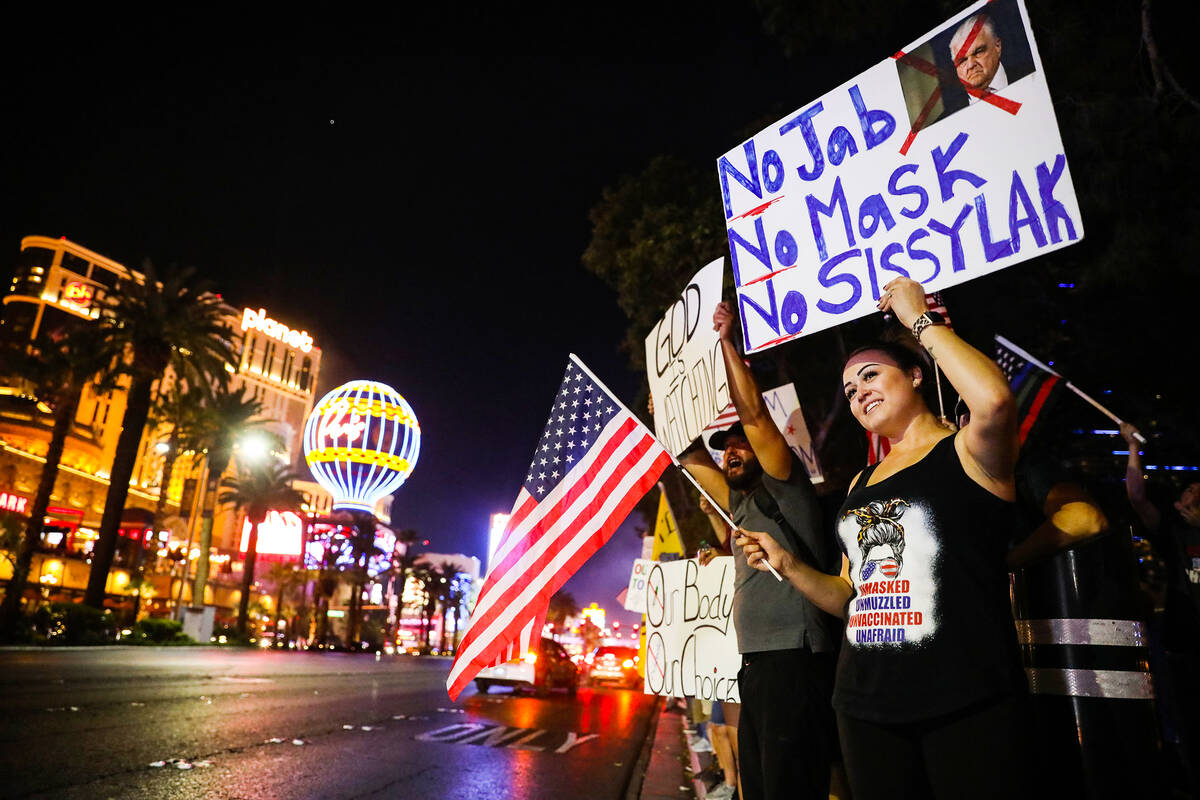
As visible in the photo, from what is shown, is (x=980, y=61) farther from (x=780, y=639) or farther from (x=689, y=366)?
(x=780, y=639)

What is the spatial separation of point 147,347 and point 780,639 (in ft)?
123

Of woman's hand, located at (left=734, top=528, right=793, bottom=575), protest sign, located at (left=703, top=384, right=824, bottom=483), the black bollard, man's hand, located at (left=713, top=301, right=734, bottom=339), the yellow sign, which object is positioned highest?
protest sign, located at (left=703, top=384, right=824, bottom=483)

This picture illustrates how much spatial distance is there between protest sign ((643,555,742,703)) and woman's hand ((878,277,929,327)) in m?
2.37

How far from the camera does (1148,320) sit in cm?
911

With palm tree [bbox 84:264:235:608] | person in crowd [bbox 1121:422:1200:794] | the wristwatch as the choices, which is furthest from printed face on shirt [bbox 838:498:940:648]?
palm tree [bbox 84:264:235:608]

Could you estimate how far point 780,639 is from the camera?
3100 millimetres

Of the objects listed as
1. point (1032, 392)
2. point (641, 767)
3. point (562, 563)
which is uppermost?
point (1032, 392)

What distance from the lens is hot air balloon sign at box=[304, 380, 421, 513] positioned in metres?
52.0

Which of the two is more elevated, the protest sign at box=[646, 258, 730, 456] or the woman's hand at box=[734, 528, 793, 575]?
the protest sign at box=[646, 258, 730, 456]

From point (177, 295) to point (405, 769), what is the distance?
3388 cm

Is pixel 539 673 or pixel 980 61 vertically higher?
pixel 980 61

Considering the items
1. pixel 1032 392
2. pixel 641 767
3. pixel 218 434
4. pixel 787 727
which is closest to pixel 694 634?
pixel 787 727

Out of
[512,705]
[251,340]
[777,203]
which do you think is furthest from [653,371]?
[251,340]

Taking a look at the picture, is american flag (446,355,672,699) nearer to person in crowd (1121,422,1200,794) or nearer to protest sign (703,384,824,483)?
protest sign (703,384,824,483)
